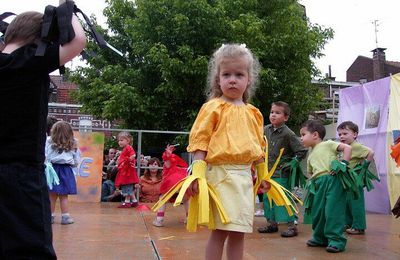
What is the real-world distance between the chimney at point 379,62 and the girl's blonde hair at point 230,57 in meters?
34.9

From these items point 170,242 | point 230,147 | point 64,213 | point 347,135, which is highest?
point 347,135

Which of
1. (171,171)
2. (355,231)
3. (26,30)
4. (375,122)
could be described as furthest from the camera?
(375,122)

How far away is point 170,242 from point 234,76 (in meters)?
2.49

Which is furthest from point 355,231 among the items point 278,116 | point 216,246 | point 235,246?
point 216,246

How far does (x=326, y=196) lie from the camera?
4.75 meters

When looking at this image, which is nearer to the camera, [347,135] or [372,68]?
[347,135]

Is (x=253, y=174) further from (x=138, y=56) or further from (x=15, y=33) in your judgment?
(x=138, y=56)

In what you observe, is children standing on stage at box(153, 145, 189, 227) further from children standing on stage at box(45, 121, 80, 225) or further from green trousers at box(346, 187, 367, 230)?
green trousers at box(346, 187, 367, 230)

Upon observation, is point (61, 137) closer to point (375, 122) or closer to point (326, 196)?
point (326, 196)

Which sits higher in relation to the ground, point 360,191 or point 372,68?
point 372,68

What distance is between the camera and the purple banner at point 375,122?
8.07 meters

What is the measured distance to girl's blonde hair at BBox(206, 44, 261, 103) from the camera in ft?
10.2

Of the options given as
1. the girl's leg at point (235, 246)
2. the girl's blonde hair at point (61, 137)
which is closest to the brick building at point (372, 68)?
the girl's blonde hair at point (61, 137)

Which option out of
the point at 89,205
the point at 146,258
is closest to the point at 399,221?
the point at 146,258
